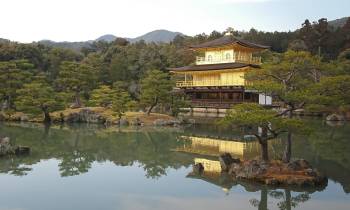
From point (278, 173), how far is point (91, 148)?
9.52m

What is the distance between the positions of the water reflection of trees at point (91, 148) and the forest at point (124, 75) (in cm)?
424

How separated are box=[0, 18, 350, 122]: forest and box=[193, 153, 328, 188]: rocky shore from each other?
210 cm

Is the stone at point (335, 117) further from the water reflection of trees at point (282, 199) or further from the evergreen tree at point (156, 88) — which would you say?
the water reflection of trees at point (282, 199)

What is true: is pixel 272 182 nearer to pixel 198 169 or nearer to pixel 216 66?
pixel 198 169

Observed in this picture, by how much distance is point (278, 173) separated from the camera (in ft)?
39.3

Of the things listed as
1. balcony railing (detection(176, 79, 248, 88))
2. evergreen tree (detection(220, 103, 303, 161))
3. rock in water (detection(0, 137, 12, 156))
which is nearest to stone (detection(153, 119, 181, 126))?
balcony railing (detection(176, 79, 248, 88))

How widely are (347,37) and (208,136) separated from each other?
1483 inches

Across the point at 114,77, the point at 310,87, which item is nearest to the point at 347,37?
the point at 114,77

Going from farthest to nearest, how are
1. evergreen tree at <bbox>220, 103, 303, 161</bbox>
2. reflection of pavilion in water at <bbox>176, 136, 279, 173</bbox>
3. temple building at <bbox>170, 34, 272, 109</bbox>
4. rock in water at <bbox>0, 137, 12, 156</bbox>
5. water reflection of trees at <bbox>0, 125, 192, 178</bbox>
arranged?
temple building at <bbox>170, 34, 272, 109</bbox> < rock in water at <bbox>0, 137, 12, 156</bbox> < reflection of pavilion in water at <bbox>176, 136, 279, 173</bbox> < water reflection of trees at <bbox>0, 125, 192, 178</bbox> < evergreen tree at <bbox>220, 103, 303, 161</bbox>

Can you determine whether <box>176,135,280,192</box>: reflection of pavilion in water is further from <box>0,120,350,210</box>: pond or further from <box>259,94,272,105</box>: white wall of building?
<box>259,94,272,105</box>: white wall of building

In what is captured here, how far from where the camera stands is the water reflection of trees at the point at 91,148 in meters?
14.7

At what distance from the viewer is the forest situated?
558 inches

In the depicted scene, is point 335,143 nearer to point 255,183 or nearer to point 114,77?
point 255,183

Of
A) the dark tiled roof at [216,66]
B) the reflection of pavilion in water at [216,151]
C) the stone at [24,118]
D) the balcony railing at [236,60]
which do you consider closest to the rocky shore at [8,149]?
the reflection of pavilion in water at [216,151]
